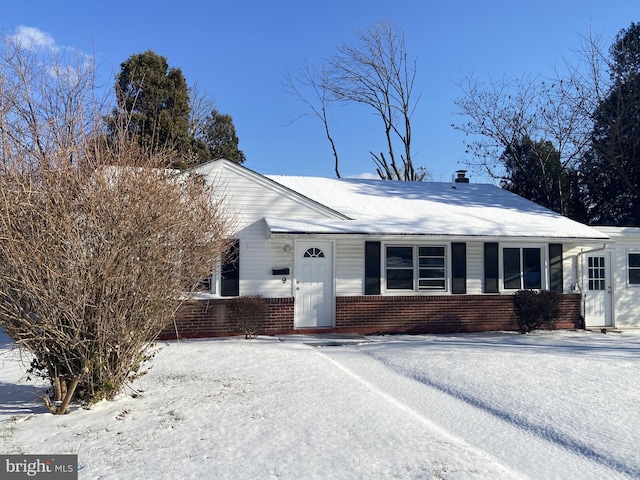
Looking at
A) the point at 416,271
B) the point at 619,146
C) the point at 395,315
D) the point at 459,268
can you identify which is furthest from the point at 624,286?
the point at 619,146

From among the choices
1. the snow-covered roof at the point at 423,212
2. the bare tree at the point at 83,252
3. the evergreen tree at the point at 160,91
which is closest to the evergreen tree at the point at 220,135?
the evergreen tree at the point at 160,91

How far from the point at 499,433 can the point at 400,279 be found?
792cm

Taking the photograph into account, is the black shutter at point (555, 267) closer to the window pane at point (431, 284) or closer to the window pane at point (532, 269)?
the window pane at point (532, 269)

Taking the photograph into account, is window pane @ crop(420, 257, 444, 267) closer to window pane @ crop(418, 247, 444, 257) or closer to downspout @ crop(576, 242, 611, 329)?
window pane @ crop(418, 247, 444, 257)

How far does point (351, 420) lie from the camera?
17.5 feet

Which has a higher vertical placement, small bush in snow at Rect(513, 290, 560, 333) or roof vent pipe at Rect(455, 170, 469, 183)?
roof vent pipe at Rect(455, 170, 469, 183)

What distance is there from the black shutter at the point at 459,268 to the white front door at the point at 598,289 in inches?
149

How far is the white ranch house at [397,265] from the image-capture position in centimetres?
1205

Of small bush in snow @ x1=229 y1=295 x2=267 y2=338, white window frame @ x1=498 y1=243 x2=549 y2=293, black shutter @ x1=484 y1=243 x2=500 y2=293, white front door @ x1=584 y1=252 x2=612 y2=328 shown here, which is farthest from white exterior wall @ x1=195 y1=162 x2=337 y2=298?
white front door @ x1=584 y1=252 x2=612 y2=328

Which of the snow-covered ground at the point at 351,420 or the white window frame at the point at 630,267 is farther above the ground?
the white window frame at the point at 630,267

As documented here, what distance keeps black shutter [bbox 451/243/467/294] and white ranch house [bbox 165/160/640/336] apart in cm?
3

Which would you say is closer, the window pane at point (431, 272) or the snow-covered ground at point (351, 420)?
the snow-covered ground at point (351, 420)

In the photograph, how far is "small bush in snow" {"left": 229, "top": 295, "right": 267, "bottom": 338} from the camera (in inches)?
455

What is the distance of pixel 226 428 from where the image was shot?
16.6 feet
